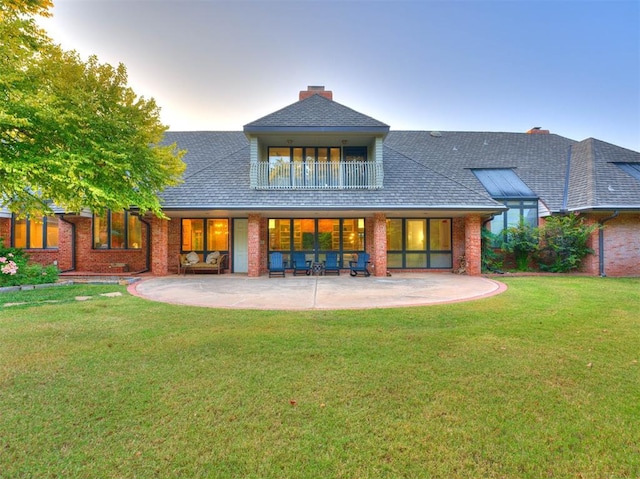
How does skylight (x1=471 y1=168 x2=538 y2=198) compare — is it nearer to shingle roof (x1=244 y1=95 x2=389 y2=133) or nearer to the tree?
shingle roof (x1=244 y1=95 x2=389 y2=133)

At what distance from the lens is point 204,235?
14.2 metres

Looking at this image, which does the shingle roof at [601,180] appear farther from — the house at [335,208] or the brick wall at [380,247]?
the brick wall at [380,247]

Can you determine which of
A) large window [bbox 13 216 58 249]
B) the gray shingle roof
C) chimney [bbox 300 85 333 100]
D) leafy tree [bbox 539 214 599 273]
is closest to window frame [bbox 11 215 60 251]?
large window [bbox 13 216 58 249]

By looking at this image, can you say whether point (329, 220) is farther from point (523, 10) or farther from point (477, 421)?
point (523, 10)

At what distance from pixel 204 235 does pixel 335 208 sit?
6.47m

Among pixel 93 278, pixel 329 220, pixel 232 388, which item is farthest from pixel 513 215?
pixel 93 278

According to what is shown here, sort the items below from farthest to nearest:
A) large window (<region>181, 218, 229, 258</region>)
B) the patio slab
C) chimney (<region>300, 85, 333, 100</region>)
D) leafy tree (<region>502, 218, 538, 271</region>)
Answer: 1. chimney (<region>300, 85, 333, 100</region>)
2. large window (<region>181, 218, 229, 258</region>)
3. leafy tree (<region>502, 218, 538, 271</region>)
4. the patio slab

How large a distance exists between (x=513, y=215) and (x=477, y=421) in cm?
1479

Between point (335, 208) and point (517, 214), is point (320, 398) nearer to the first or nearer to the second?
point (335, 208)

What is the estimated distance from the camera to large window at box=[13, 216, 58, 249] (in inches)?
570

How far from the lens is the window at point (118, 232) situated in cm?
1438

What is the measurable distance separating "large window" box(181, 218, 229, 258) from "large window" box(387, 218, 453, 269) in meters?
7.74

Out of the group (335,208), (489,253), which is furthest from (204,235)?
(489,253)

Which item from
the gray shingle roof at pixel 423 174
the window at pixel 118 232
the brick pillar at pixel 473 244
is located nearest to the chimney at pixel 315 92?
the gray shingle roof at pixel 423 174
